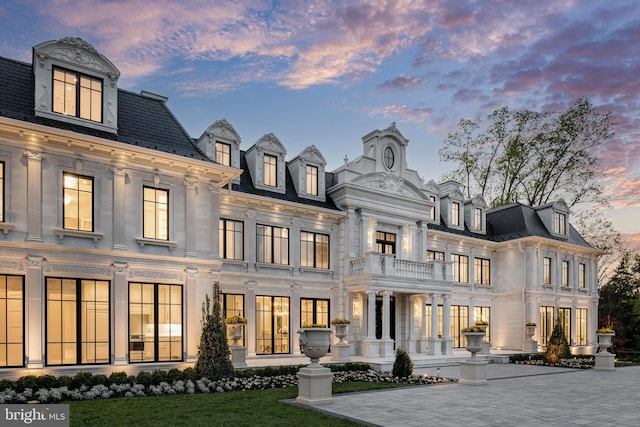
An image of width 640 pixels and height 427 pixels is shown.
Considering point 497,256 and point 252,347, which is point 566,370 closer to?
point 497,256

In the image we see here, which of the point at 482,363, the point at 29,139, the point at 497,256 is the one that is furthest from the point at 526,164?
the point at 29,139

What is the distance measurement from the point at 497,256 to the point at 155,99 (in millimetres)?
22248

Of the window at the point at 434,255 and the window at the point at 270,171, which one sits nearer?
the window at the point at 270,171

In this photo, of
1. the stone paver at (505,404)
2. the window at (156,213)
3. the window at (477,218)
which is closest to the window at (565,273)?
the window at (477,218)

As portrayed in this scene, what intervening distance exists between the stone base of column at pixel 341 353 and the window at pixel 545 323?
14.7 metres

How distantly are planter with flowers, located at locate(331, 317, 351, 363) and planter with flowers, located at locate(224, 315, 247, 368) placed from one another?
4.38m

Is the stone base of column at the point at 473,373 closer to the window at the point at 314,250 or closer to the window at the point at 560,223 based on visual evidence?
→ the window at the point at 314,250

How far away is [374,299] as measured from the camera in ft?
71.2

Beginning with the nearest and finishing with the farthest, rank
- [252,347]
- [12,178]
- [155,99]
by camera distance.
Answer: [12,178]
[155,99]
[252,347]

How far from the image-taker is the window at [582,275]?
107ft

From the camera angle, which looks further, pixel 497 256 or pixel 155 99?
pixel 497 256

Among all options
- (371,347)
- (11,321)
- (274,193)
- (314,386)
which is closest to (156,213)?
(11,321)

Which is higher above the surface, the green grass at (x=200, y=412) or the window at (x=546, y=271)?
the window at (x=546, y=271)

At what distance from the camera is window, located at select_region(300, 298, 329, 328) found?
21.9m
